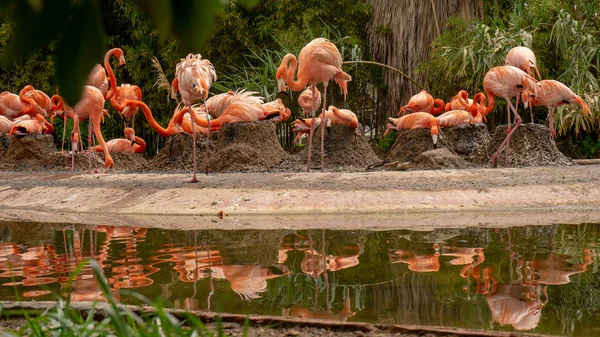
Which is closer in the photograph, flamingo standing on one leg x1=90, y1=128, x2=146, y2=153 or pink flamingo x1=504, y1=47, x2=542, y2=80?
pink flamingo x1=504, y1=47, x2=542, y2=80

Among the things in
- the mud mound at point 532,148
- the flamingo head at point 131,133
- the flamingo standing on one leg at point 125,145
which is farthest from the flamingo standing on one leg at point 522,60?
the flamingo standing on one leg at point 125,145

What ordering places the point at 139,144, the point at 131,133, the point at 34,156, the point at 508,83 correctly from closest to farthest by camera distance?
the point at 508,83 < the point at 131,133 < the point at 139,144 < the point at 34,156

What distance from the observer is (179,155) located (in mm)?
10320

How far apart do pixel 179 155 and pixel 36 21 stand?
31.0 feet

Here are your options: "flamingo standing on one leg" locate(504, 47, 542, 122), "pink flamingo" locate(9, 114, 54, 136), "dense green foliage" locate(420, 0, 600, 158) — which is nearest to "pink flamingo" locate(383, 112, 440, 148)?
"flamingo standing on one leg" locate(504, 47, 542, 122)

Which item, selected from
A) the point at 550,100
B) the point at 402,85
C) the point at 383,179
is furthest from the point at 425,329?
the point at 402,85

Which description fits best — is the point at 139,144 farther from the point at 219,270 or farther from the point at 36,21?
the point at 36,21

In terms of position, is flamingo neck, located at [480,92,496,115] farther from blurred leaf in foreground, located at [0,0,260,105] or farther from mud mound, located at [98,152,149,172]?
blurred leaf in foreground, located at [0,0,260,105]

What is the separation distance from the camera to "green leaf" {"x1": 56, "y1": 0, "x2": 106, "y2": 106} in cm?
96

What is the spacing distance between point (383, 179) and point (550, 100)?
3.26 meters

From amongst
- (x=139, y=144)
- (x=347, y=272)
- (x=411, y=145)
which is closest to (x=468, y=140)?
(x=411, y=145)

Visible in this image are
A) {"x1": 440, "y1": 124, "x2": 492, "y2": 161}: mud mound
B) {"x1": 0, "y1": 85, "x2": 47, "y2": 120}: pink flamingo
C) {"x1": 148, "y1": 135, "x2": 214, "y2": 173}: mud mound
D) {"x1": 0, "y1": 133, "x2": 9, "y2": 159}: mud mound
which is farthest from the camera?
{"x1": 0, "y1": 133, "x2": 9, "y2": 159}: mud mound

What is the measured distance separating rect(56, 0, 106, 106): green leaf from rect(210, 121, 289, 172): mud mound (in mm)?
8227

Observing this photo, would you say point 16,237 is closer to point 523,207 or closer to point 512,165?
point 523,207
